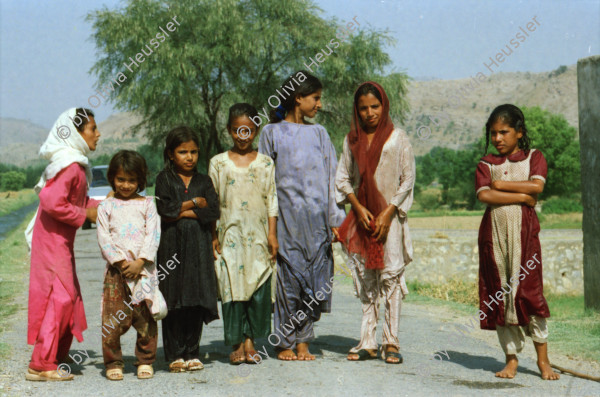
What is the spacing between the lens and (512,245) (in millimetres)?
4738

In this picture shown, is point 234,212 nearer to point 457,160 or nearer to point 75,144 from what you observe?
point 75,144

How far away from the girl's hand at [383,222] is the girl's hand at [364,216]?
58 millimetres

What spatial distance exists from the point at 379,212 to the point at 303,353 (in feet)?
3.78

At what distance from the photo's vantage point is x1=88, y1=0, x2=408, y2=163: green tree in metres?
25.1

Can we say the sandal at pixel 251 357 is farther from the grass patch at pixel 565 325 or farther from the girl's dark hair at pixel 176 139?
the grass patch at pixel 565 325

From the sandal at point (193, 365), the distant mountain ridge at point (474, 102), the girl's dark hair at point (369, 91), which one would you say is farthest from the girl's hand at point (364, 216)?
the distant mountain ridge at point (474, 102)

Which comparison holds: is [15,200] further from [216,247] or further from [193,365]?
[193,365]

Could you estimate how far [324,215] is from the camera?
5.31m

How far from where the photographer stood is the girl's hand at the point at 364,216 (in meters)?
5.12

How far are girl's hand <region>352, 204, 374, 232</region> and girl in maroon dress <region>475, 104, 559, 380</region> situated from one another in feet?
2.58

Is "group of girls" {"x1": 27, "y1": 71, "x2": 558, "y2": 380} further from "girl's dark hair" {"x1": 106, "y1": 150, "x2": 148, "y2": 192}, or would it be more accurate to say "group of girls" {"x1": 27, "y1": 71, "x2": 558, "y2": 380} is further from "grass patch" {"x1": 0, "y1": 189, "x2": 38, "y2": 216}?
"grass patch" {"x1": 0, "y1": 189, "x2": 38, "y2": 216}

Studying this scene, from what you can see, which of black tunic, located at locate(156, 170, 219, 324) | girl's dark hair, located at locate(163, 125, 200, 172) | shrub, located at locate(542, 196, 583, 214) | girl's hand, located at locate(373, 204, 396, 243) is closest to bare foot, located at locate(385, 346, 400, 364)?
girl's hand, located at locate(373, 204, 396, 243)

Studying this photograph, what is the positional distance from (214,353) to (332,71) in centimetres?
2187

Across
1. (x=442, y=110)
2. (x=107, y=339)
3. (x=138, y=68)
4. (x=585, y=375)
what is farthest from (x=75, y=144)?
(x=442, y=110)
